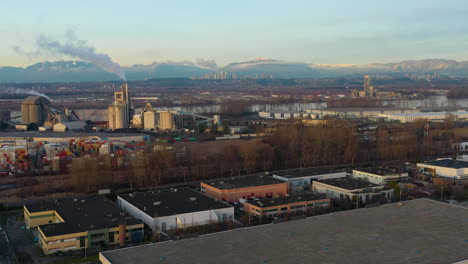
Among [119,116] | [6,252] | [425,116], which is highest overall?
[119,116]

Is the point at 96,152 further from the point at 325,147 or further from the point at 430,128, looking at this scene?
the point at 430,128

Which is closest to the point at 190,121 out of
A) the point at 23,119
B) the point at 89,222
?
the point at 23,119

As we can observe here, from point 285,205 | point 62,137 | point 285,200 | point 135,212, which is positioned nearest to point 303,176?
point 285,200

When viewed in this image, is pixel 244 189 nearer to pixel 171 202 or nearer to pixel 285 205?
pixel 285 205

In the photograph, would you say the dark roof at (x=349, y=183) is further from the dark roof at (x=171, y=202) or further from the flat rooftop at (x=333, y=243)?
the dark roof at (x=171, y=202)

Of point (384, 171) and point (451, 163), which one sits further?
point (451, 163)

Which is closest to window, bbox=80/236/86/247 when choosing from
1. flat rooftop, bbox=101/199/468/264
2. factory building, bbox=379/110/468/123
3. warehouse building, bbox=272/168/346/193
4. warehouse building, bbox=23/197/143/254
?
warehouse building, bbox=23/197/143/254

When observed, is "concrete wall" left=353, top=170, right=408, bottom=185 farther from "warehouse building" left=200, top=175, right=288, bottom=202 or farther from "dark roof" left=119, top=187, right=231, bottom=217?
"dark roof" left=119, top=187, right=231, bottom=217

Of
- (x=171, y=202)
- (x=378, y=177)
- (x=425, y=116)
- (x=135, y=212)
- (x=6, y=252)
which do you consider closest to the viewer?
(x=6, y=252)
